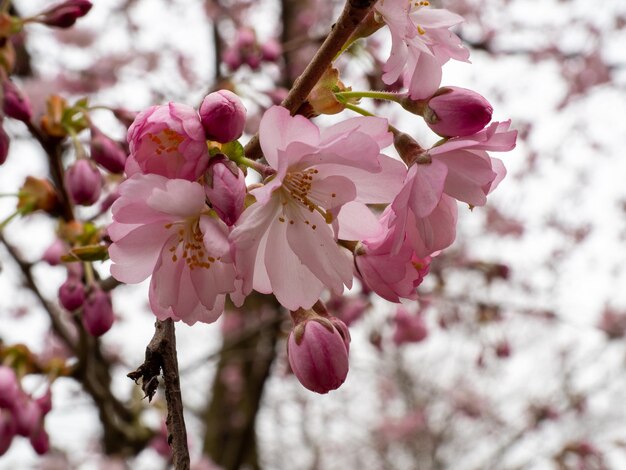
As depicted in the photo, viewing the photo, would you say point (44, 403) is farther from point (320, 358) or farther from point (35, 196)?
point (320, 358)

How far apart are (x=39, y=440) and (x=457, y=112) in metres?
1.12

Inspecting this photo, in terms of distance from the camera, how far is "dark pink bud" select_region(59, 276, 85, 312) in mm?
1126

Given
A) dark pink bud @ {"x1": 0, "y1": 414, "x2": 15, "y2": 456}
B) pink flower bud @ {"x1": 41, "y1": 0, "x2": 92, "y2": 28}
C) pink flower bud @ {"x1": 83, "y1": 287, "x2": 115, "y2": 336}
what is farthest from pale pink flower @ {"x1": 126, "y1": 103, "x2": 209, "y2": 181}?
dark pink bud @ {"x1": 0, "y1": 414, "x2": 15, "y2": 456}

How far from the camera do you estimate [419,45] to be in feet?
2.30

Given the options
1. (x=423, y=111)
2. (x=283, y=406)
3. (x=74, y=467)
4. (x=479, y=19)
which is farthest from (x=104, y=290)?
(x=283, y=406)

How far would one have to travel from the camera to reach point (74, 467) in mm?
4273

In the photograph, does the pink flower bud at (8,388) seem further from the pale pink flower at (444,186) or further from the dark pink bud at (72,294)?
the pale pink flower at (444,186)

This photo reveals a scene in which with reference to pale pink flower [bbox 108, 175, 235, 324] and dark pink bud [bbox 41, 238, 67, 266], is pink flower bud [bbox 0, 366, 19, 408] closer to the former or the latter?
dark pink bud [bbox 41, 238, 67, 266]

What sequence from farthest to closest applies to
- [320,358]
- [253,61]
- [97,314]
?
[253,61] < [97,314] < [320,358]

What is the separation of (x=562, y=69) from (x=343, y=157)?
20.3ft

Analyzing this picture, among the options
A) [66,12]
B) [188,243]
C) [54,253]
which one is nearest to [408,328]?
[54,253]

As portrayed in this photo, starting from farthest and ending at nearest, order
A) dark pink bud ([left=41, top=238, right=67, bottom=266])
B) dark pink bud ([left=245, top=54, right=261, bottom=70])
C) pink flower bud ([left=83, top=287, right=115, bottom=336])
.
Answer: dark pink bud ([left=245, top=54, right=261, bottom=70]) < dark pink bud ([left=41, top=238, right=67, bottom=266]) < pink flower bud ([left=83, top=287, right=115, bottom=336])

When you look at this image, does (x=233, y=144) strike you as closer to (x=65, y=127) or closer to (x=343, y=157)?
(x=343, y=157)

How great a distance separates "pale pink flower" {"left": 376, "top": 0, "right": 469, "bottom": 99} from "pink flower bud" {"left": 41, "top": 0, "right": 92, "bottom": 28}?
2.54 ft
